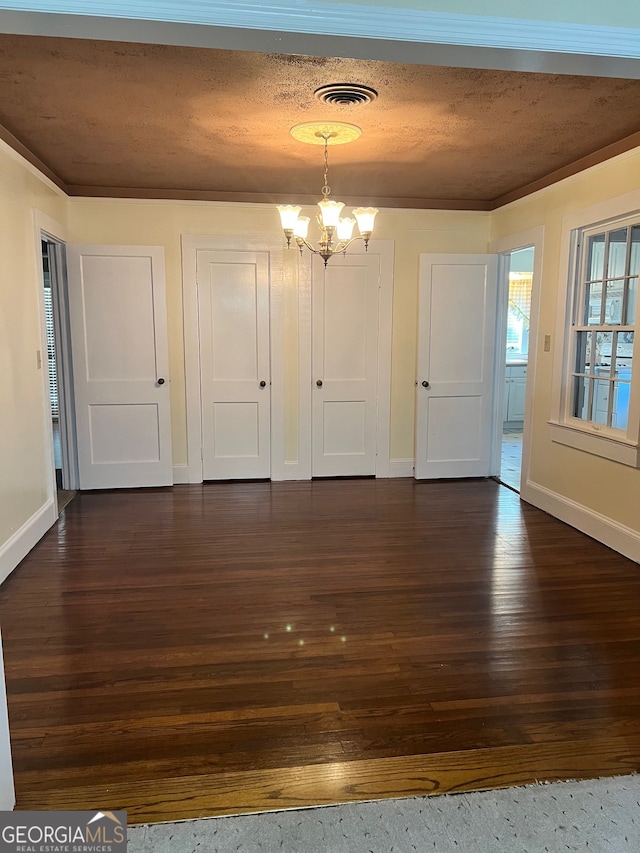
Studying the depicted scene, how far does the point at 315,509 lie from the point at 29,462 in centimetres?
208

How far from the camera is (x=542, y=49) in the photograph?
1592mm

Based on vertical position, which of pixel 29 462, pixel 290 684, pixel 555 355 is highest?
pixel 555 355

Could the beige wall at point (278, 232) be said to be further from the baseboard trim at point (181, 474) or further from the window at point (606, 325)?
the window at point (606, 325)

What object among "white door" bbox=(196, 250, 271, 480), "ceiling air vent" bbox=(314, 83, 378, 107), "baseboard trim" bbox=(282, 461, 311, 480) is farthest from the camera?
"baseboard trim" bbox=(282, 461, 311, 480)

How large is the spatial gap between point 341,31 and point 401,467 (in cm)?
447

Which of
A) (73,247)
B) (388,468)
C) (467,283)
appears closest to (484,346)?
(467,283)

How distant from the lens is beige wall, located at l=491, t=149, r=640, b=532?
368 centimetres

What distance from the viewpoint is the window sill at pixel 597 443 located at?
3623mm

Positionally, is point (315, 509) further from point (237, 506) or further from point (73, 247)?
point (73, 247)

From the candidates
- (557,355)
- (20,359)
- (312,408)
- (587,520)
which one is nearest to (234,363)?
(312,408)

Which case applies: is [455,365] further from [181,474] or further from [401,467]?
[181,474]

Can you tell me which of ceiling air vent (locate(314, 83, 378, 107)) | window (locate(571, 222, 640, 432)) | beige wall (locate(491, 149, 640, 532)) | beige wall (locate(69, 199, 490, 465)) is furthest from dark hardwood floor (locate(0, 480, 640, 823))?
ceiling air vent (locate(314, 83, 378, 107))

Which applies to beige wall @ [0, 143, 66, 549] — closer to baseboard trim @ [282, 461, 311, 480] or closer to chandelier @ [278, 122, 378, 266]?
chandelier @ [278, 122, 378, 266]

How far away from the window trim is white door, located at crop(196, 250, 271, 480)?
2448 millimetres
